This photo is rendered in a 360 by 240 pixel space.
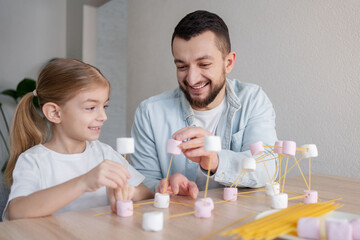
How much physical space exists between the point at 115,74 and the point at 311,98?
3528mm

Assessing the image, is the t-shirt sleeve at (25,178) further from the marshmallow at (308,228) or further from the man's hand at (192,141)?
the marshmallow at (308,228)

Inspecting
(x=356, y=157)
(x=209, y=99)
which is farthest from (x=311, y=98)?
(x=209, y=99)

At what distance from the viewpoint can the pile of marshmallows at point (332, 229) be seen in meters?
0.64

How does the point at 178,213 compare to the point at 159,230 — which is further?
the point at 178,213

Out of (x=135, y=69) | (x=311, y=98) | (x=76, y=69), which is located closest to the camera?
(x=76, y=69)

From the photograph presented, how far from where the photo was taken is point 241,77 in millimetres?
2641

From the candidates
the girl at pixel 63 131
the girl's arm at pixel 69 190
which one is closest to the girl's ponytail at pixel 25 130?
the girl at pixel 63 131

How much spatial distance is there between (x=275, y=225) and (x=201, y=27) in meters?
1.14

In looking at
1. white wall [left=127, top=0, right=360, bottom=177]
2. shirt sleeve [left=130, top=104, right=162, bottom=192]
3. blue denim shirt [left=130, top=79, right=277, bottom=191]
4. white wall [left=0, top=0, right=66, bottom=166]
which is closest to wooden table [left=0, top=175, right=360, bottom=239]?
blue denim shirt [left=130, top=79, right=277, bottom=191]

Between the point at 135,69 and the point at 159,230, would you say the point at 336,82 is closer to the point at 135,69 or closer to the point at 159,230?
the point at 159,230

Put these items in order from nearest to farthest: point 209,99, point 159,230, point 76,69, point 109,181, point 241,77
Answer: point 159,230
point 109,181
point 76,69
point 209,99
point 241,77

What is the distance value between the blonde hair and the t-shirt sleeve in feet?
0.45

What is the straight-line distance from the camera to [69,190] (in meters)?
0.97

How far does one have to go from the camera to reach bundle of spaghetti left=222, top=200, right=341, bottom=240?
2.06 feet
